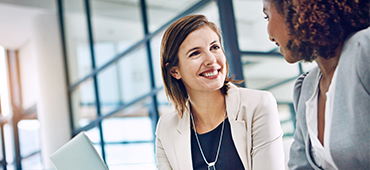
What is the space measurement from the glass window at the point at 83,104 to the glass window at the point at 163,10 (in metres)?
1.95

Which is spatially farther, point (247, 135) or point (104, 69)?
point (104, 69)

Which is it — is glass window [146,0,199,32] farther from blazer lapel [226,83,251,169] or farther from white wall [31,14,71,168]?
white wall [31,14,71,168]

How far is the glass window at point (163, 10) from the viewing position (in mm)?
3660

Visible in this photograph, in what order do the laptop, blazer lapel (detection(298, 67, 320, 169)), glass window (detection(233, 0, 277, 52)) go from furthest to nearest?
glass window (detection(233, 0, 277, 52))
the laptop
blazer lapel (detection(298, 67, 320, 169))

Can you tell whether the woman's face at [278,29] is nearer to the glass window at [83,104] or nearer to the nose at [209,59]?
the nose at [209,59]

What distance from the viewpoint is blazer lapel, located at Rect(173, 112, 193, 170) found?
167 cm

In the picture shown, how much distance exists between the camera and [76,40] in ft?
19.7

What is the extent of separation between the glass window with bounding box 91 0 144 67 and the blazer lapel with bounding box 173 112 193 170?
2.72 meters

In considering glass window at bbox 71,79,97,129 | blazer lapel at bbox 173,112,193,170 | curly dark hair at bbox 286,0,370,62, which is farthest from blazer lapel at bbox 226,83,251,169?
glass window at bbox 71,79,97,129

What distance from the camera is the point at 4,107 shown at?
7.71 metres

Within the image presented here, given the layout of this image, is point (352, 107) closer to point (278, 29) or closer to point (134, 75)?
point (278, 29)

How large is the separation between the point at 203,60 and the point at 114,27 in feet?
11.6

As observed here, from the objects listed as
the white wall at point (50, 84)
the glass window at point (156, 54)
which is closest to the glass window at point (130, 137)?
the glass window at point (156, 54)

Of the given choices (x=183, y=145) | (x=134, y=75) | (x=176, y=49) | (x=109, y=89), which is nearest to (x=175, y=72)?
(x=176, y=49)
